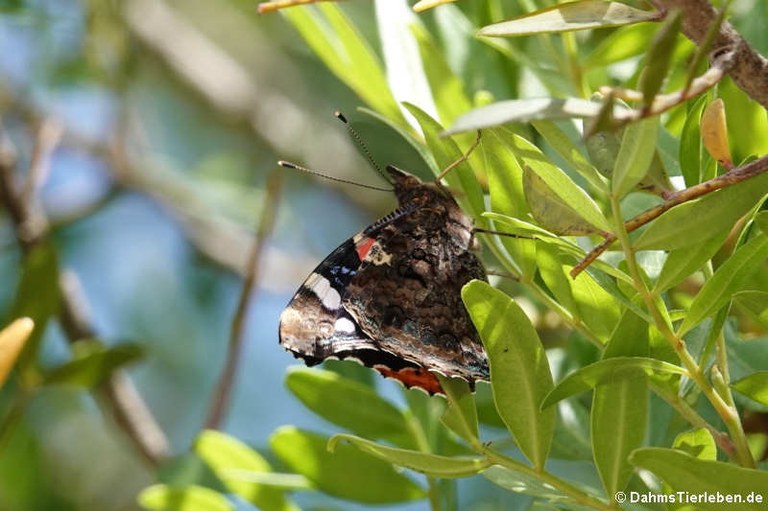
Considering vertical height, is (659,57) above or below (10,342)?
above

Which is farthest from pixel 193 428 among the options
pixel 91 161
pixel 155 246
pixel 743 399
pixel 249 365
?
pixel 743 399

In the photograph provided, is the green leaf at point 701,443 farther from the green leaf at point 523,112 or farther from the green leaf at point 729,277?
the green leaf at point 523,112

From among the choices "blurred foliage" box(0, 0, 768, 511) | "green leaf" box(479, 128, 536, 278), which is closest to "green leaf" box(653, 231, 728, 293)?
"blurred foliage" box(0, 0, 768, 511)

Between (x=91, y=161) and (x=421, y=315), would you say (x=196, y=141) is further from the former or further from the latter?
(x=421, y=315)

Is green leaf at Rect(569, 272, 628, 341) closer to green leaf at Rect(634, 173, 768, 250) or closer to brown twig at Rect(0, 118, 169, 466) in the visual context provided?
green leaf at Rect(634, 173, 768, 250)

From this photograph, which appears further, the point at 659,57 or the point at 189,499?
the point at 189,499

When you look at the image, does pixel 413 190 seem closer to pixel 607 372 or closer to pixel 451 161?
pixel 451 161

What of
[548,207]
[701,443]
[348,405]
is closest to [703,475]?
[701,443]
